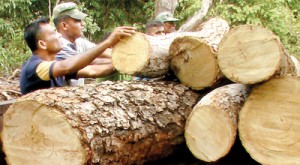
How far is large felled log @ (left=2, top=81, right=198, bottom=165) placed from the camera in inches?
96.5

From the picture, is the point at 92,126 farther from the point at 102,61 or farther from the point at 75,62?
the point at 102,61

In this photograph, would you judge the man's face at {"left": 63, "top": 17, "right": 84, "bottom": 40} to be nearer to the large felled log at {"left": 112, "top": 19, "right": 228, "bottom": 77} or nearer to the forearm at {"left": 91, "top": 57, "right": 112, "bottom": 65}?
the forearm at {"left": 91, "top": 57, "right": 112, "bottom": 65}

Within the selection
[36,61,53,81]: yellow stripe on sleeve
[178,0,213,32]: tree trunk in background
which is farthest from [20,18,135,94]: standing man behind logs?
[178,0,213,32]: tree trunk in background

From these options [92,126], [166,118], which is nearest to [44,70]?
[92,126]

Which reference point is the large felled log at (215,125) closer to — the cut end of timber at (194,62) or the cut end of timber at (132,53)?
the cut end of timber at (194,62)

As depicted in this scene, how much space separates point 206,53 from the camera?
10.6ft

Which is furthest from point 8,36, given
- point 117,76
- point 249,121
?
point 249,121

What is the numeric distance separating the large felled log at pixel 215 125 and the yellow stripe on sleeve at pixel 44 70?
41.4 inches

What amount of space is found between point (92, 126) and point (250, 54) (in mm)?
1084

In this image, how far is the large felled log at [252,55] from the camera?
8.57 feet

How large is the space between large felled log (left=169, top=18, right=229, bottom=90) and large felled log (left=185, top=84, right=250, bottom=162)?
0.31 meters

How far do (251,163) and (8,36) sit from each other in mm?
8255

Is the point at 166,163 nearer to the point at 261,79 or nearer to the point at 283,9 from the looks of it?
the point at 261,79

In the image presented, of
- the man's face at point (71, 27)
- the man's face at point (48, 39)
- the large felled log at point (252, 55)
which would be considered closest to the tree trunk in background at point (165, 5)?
the man's face at point (71, 27)
